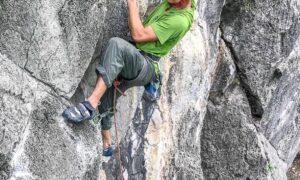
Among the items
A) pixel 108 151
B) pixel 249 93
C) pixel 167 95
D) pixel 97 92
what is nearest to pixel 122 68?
pixel 97 92

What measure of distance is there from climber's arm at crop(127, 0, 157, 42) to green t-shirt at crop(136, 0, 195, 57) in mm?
95

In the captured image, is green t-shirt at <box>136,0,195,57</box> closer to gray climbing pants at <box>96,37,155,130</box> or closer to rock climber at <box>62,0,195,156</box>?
rock climber at <box>62,0,195,156</box>

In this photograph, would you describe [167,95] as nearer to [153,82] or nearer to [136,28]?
[153,82]

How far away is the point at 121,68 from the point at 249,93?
6.62 m

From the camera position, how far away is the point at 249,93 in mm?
13703

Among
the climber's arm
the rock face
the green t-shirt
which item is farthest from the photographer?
the green t-shirt

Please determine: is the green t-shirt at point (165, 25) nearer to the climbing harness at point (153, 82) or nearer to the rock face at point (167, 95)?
the climbing harness at point (153, 82)

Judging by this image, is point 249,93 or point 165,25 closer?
point 165,25

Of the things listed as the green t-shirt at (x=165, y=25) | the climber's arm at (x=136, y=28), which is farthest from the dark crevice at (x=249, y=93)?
the climber's arm at (x=136, y=28)

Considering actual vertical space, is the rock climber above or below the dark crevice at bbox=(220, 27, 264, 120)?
above

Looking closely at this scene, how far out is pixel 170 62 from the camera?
34.5 ft

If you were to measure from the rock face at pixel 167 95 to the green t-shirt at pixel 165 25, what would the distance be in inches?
21.2

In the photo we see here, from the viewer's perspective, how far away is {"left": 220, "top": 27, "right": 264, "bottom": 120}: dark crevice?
13219mm

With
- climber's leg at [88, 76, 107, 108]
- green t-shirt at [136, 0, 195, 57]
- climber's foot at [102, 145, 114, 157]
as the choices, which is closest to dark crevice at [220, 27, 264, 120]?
green t-shirt at [136, 0, 195, 57]
